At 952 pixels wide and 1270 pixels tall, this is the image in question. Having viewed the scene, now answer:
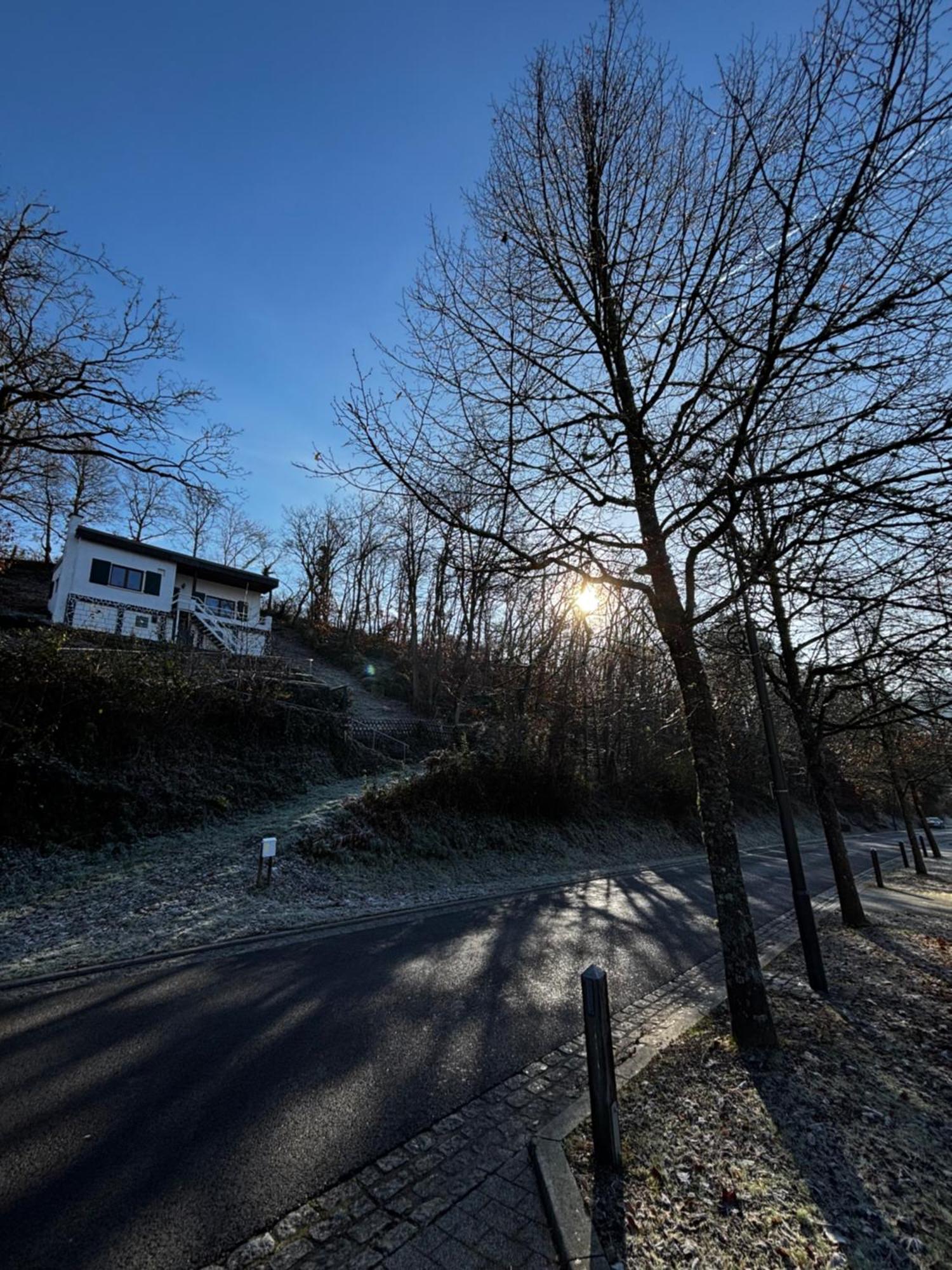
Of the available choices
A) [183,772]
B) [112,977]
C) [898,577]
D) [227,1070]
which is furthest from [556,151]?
[183,772]

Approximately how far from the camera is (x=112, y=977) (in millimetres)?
5363

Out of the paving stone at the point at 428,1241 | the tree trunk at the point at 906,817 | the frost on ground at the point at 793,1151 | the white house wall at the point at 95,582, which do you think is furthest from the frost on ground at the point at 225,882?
the white house wall at the point at 95,582

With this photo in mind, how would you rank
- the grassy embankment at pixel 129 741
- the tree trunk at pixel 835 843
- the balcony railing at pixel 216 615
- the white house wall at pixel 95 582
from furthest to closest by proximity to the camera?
the balcony railing at pixel 216 615 < the white house wall at pixel 95 582 < the grassy embankment at pixel 129 741 < the tree trunk at pixel 835 843

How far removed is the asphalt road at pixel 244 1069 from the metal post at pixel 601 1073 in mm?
1054

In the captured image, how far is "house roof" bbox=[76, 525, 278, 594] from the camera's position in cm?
2447

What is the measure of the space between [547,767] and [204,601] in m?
22.3

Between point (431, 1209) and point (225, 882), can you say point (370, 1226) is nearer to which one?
point (431, 1209)

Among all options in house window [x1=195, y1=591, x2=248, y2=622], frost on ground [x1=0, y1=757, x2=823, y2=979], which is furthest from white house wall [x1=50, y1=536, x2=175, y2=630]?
frost on ground [x1=0, y1=757, x2=823, y2=979]

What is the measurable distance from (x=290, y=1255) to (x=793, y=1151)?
261 cm

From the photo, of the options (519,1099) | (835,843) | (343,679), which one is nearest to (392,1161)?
(519,1099)

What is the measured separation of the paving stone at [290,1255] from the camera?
89.6 inches

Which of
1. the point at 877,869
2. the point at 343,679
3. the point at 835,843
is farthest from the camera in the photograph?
the point at 343,679

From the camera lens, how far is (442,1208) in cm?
262

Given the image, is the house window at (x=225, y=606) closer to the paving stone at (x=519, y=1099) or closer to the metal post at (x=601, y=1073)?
the paving stone at (x=519, y=1099)
